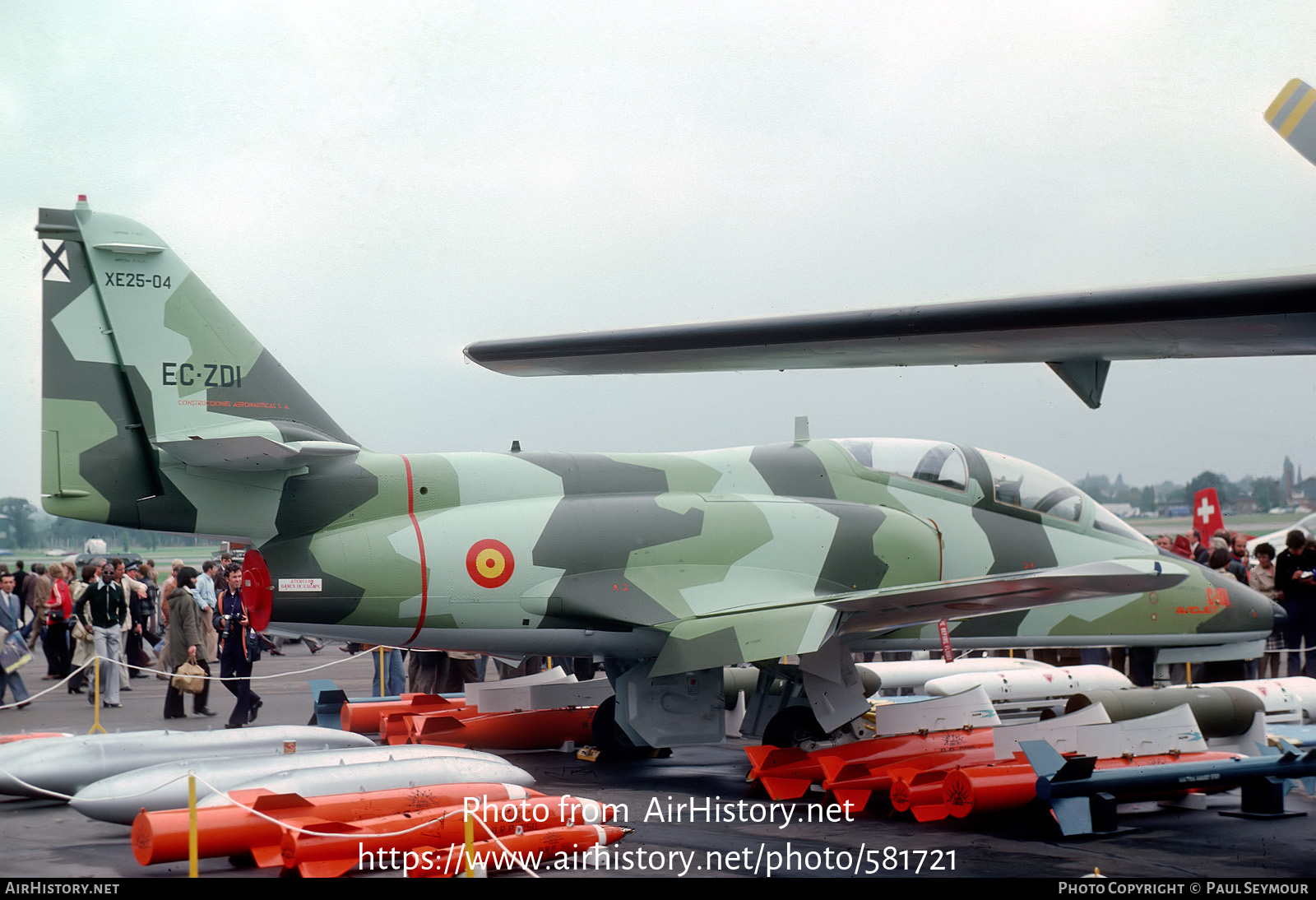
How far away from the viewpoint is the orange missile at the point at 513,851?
650cm

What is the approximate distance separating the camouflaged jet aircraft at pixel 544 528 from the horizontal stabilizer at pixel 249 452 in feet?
0.09

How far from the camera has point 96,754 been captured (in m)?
8.86

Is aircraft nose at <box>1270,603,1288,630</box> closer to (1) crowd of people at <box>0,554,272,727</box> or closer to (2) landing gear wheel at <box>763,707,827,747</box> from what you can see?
(2) landing gear wheel at <box>763,707,827,747</box>

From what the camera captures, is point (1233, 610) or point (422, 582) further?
point (1233, 610)

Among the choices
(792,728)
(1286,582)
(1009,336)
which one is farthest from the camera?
(1286,582)

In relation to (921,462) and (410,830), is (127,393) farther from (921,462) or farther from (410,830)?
(921,462)

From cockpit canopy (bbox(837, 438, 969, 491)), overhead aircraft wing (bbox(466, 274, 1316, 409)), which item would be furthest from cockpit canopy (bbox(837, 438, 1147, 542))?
overhead aircraft wing (bbox(466, 274, 1316, 409))

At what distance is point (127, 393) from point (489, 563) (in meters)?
3.48

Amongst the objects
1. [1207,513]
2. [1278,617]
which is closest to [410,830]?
[1278,617]

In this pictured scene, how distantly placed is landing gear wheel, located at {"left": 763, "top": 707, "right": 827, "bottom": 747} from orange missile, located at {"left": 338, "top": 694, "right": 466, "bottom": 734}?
12.7 ft

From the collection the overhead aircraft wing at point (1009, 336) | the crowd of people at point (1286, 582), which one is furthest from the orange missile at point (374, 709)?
the overhead aircraft wing at point (1009, 336)

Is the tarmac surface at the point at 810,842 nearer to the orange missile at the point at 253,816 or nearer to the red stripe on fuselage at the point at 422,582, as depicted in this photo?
the orange missile at the point at 253,816

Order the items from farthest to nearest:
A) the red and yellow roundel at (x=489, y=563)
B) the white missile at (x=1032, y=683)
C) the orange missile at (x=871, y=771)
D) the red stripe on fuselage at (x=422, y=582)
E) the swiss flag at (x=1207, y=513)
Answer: the swiss flag at (x=1207, y=513) < the white missile at (x=1032, y=683) < the red and yellow roundel at (x=489, y=563) < the red stripe on fuselage at (x=422, y=582) < the orange missile at (x=871, y=771)
